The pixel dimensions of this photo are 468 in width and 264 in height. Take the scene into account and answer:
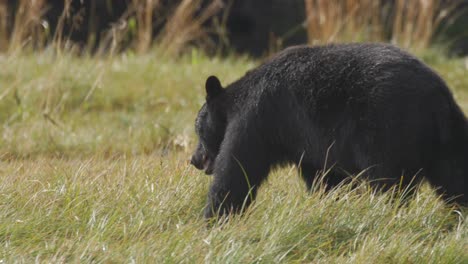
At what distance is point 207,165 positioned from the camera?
19.2 ft

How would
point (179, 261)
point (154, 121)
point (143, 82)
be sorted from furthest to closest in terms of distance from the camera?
point (143, 82) → point (154, 121) → point (179, 261)

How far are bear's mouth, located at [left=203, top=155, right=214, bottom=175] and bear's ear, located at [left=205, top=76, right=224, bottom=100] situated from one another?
38cm

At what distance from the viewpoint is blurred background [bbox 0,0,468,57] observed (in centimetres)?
977

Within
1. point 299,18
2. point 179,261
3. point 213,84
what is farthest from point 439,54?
point 179,261

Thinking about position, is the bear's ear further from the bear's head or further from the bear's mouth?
the bear's mouth

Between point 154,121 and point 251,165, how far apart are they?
3521 millimetres

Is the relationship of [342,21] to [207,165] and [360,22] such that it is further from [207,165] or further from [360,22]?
[207,165]

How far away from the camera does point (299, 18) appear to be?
16641 millimetres

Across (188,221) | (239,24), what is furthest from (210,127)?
(239,24)

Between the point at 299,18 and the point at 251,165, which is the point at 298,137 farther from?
the point at 299,18

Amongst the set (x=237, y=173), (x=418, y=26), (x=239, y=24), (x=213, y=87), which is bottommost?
(x=239, y=24)

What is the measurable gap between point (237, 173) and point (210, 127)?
638 millimetres

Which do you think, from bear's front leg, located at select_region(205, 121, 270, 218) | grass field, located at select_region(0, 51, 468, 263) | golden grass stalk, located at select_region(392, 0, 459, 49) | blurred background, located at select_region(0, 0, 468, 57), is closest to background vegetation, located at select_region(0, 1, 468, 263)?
grass field, located at select_region(0, 51, 468, 263)

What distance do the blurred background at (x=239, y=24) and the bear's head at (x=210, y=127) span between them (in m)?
2.00
